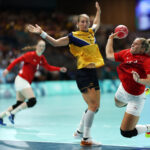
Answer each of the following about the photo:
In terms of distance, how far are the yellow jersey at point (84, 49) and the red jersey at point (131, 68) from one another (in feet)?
1.53

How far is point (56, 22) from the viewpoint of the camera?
17297mm

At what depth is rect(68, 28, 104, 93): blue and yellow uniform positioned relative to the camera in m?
4.78

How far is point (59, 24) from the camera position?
17203mm

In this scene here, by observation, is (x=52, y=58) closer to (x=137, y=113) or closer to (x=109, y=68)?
(x=109, y=68)

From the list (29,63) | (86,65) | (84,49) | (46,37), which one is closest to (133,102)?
(86,65)

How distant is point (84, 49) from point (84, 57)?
119 mm

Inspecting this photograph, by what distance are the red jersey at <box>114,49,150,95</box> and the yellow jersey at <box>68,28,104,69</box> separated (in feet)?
1.53

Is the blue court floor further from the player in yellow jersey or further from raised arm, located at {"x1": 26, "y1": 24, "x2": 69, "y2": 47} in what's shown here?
raised arm, located at {"x1": 26, "y1": 24, "x2": 69, "y2": 47}

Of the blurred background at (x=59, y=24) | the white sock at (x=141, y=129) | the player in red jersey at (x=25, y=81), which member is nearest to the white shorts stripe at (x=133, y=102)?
the white sock at (x=141, y=129)

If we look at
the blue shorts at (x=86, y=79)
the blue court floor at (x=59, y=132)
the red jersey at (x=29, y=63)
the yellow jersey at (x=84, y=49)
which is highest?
the yellow jersey at (x=84, y=49)

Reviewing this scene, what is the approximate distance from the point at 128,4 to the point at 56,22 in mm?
6240

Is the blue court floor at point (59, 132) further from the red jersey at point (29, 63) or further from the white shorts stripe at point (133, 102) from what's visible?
the red jersey at point (29, 63)

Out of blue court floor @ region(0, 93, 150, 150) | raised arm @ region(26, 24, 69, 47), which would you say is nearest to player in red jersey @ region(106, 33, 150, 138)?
blue court floor @ region(0, 93, 150, 150)

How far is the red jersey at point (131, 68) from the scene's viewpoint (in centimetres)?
430
